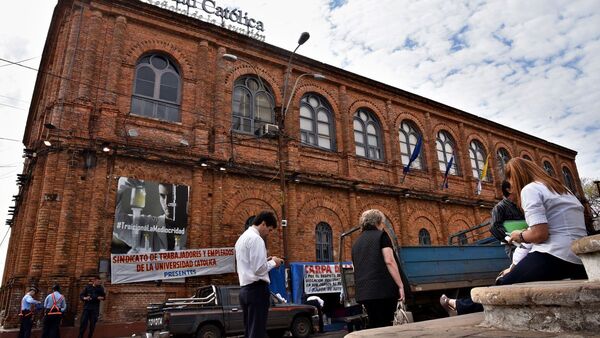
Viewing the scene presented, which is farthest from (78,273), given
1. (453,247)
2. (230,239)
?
(453,247)

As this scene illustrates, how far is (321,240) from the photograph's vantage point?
16.1m

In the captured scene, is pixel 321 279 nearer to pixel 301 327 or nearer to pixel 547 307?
pixel 301 327

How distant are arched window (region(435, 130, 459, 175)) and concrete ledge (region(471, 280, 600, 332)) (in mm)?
19832

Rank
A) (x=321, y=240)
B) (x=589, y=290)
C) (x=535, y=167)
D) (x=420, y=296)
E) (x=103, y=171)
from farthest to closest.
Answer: (x=321, y=240)
(x=103, y=171)
(x=420, y=296)
(x=535, y=167)
(x=589, y=290)

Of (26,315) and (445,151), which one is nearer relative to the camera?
(26,315)

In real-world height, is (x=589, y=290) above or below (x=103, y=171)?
below

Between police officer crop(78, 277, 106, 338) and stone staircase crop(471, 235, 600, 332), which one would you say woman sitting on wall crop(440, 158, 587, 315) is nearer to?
stone staircase crop(471, 235, 600, 332)

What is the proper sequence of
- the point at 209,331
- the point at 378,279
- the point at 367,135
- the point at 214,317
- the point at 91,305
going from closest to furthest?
the point at 378,279 → the point at 209,331 → the point at 214,317 → the point at 91,305 → the point at 367,135

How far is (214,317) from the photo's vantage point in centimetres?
984

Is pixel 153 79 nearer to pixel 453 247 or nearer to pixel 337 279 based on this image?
pixel 337 279

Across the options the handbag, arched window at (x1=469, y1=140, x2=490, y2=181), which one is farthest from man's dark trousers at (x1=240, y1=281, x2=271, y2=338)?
arched window at (x1=469, y1=140, x2=490, y2=181)

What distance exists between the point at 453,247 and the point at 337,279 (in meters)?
4.36

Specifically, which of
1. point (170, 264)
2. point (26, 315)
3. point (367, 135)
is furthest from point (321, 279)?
point (26, 315)

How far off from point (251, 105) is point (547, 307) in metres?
14.8
